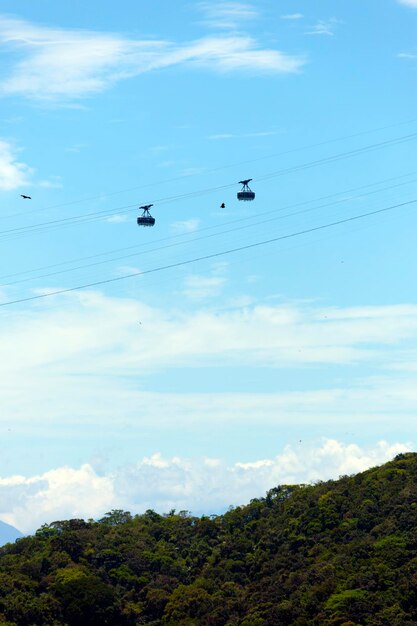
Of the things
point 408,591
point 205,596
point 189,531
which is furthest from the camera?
point 189,531

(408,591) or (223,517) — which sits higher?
(223,517)

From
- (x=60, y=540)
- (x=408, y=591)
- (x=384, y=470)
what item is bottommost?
(x=408, y=591)

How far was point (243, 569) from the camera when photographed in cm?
14688

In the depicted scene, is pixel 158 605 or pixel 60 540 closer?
pixel 158 605

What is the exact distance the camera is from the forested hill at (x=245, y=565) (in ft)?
399

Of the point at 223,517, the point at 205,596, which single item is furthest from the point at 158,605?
the point at 223,517

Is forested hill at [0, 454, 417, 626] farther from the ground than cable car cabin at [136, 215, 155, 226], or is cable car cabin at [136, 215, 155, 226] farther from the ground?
cable car cabin at [136, 215, 155, 226]

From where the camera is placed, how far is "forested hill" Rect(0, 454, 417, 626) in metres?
122

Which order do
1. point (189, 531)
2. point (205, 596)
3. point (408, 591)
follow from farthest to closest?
point (189, 531) < point (205, 596) < point (408, 591)

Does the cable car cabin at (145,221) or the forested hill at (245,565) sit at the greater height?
the cable car cabin at (145,221)

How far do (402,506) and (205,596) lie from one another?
1102 inches

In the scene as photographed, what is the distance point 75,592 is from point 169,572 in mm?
15944

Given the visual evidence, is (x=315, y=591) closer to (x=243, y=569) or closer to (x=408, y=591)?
(x=408, y=591)

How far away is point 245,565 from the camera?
147625 millimetres
